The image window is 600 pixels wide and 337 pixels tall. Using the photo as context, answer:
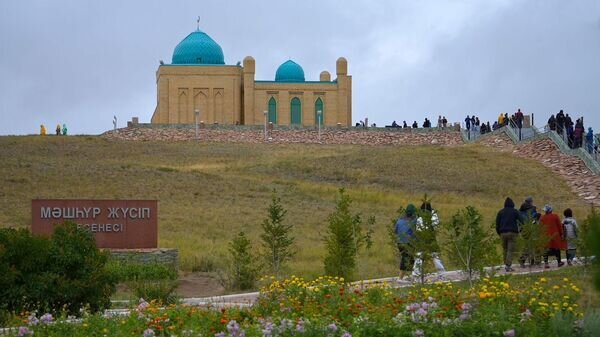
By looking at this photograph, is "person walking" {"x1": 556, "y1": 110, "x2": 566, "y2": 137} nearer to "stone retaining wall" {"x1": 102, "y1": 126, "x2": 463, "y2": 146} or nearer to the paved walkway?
"stone retaining wall" {"x1": 102, "y1": 126, "x2": 463, "y2": 146}

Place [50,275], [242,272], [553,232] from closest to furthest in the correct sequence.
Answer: [50,275]
[242,272]
[553,232]

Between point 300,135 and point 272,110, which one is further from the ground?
point 272,110

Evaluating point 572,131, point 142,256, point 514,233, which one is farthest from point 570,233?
point 572,131

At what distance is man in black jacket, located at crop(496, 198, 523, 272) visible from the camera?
722 inches

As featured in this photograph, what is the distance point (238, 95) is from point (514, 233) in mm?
45657

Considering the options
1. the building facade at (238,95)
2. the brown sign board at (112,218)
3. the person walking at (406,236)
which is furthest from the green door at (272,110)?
the person walking at (406,236)

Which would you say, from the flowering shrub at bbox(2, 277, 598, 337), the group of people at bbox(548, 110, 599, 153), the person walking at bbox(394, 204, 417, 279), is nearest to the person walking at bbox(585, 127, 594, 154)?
the group of people at bbox(548, 110, 599, 153)

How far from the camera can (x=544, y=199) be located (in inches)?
1401

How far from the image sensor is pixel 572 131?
43.9 m

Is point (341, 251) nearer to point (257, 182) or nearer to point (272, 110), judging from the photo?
point (257, 182)

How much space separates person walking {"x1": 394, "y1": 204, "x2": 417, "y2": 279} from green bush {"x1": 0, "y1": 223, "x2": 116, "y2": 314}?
497 cm

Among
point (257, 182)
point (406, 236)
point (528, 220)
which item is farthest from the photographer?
point (257, 182)

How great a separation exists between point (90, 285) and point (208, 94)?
4917cm

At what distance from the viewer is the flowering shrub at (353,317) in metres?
9.95
